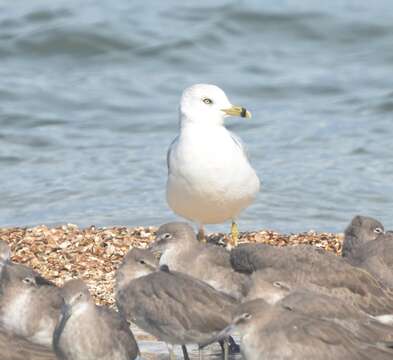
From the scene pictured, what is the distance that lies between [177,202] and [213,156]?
485 millimetres

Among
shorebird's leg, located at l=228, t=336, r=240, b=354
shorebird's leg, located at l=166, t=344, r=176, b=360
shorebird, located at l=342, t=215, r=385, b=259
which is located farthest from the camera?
shorebird, located at l=342, t=215, r=385, b=259

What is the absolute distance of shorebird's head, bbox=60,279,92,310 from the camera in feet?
25.0

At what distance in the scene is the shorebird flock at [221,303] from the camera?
7.25 metres

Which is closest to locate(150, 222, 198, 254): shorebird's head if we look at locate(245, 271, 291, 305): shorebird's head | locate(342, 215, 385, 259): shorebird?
locate(245, 271, 291, 305): shorebird's head

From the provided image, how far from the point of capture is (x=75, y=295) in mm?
7641

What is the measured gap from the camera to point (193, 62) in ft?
71.5

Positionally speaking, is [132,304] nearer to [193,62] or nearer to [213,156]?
[213,156]

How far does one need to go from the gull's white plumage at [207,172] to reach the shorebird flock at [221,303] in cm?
151

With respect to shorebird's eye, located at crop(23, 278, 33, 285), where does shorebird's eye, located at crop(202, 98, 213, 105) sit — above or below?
above

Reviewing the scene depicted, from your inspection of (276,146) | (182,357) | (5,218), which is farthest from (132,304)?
(276,146)

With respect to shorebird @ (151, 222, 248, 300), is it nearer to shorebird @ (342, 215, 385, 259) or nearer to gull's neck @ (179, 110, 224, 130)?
shorebird @ (342, 215, 385, 259)

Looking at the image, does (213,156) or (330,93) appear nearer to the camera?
(213,156)

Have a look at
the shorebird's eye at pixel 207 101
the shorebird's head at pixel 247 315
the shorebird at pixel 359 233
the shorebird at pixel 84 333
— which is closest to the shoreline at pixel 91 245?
the shorebird's eye at pixel 207 101

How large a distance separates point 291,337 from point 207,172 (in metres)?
3.90
